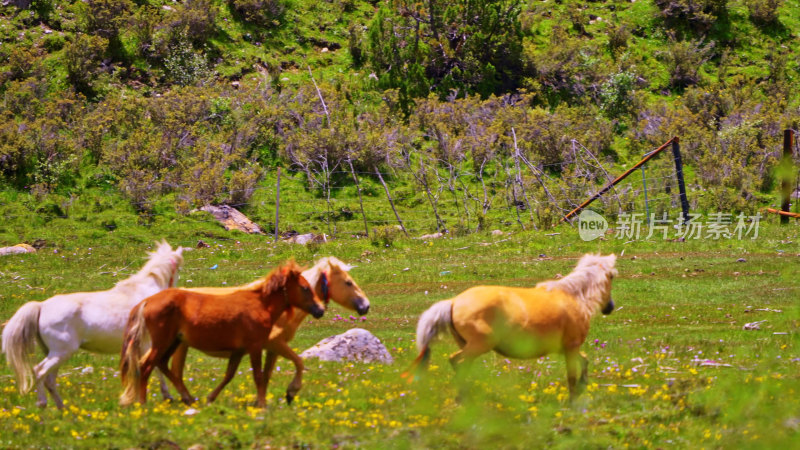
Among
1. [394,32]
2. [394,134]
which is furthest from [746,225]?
[394,32]

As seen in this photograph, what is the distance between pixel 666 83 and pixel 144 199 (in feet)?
85.1

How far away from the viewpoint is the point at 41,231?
25.5m

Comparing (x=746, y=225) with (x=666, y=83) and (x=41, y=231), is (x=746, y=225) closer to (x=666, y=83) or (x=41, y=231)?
(x=666, y=83)

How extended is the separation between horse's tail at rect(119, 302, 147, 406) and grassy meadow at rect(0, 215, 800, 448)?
224mm

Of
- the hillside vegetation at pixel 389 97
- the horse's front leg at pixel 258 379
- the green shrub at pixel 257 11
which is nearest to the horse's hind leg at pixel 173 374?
the horse's front leg at pixel 258 379

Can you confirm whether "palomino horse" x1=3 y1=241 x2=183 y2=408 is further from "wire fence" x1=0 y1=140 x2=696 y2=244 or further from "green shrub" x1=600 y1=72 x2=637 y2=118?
"green shrub" x1=600 y1=72 x2=637 y2=118

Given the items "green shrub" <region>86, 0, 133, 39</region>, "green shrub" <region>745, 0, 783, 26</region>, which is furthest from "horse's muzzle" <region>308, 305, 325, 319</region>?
"green shrub" <region>745, 0, 783, 26</region>

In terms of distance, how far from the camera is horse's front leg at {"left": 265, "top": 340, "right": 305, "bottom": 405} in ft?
27.2

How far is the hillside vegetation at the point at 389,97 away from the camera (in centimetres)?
2884

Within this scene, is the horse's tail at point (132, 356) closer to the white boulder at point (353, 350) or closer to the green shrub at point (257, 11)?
the white boulder at point (353, 350)

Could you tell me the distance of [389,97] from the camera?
36.2 m

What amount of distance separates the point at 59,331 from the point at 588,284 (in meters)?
5.95

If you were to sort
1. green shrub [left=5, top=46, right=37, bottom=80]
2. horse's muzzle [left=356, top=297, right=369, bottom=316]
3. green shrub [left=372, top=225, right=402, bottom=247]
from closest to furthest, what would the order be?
horse's muzzle [left=356, top=297, right=369, bottom=316] → green shrub [left=372, top=225, right=402, bottom=247] → green shrub [left=5, top=46, right=37, bottom=80]

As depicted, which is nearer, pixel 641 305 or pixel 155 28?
pixel 641 305
